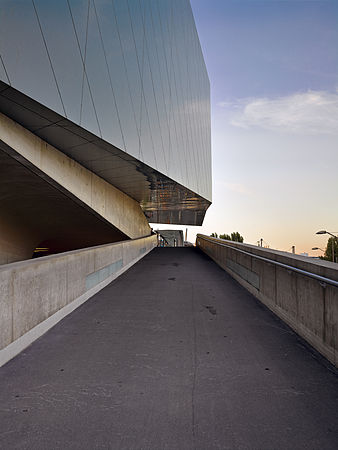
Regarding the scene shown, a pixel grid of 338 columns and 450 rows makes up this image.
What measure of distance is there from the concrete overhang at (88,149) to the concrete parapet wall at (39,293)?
407 cm

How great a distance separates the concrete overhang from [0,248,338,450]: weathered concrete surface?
553cm

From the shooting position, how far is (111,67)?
10195mm

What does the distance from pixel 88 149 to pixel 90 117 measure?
1.99m

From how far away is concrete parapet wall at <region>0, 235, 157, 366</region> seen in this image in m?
3.54

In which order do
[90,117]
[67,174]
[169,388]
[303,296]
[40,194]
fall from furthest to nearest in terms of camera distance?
[40,194] < [67,174] < [90,117] < [303,296] < [169,388]

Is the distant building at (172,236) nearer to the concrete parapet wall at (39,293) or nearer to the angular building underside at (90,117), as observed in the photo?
the angular building underside at (90,117)

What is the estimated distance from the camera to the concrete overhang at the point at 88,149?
7051 millimetres

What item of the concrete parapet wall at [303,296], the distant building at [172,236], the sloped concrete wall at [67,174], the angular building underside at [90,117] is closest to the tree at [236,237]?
the distant building at [172,236]

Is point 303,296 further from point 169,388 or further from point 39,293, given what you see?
point 39,293

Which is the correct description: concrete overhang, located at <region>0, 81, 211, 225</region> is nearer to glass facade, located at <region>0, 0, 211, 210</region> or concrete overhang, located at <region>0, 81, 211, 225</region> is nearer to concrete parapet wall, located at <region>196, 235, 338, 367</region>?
glass facade, located at <region>0, 0, 211, 210</region>

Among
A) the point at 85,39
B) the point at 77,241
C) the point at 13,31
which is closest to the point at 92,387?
the point at 13,31

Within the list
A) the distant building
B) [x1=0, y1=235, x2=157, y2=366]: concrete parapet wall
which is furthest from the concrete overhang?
the distant building

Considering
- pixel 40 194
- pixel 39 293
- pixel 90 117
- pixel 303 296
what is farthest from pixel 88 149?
pixel 303 296

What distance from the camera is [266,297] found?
20.1ft
